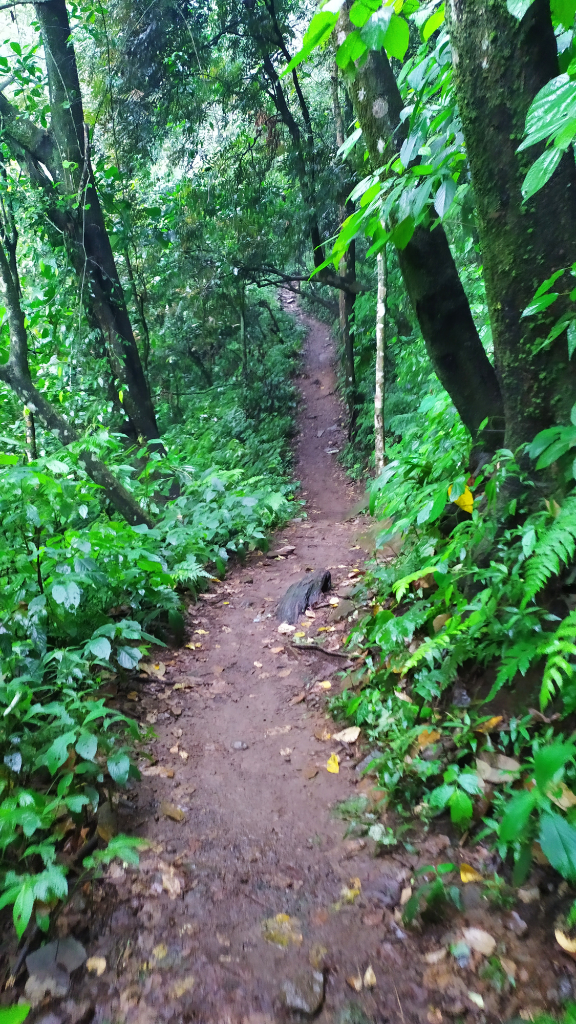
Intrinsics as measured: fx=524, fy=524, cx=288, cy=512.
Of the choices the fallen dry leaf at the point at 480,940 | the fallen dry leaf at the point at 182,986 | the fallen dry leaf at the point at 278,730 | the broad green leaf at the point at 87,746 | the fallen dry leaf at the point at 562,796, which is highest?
the fallen dry leaf at the point at 562,796

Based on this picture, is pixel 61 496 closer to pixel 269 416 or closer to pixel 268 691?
pixel 268 691

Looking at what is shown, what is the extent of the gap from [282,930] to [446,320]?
3.44m

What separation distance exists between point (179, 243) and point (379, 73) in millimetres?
8998

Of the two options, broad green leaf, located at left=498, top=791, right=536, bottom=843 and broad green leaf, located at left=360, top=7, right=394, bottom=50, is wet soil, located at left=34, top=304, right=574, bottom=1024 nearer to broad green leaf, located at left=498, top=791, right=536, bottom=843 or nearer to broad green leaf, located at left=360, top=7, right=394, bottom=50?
broad green leaf, located at left=498, top=791, right=536, bottom=843

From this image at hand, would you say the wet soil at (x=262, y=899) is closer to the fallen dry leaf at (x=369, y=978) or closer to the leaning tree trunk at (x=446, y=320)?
the fallen dry leaf at (x=369, y=978)

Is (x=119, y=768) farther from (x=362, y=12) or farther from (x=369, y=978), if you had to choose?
(x=362, y=12)

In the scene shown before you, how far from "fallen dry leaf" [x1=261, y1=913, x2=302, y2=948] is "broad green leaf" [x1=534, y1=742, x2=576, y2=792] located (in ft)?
4.01

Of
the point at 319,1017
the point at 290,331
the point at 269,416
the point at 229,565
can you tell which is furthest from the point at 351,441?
the point at 319,1017

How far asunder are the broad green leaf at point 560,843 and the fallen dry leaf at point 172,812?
193 centimetres

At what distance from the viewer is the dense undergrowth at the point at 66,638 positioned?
2.31m

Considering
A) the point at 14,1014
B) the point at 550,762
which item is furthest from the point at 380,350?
the point at 14,1014

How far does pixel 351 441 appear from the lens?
1284cm

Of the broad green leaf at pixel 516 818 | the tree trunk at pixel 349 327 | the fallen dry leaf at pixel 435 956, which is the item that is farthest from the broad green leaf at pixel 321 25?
the tree trunk at pixel 349 327

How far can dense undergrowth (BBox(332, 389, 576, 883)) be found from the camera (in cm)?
195
